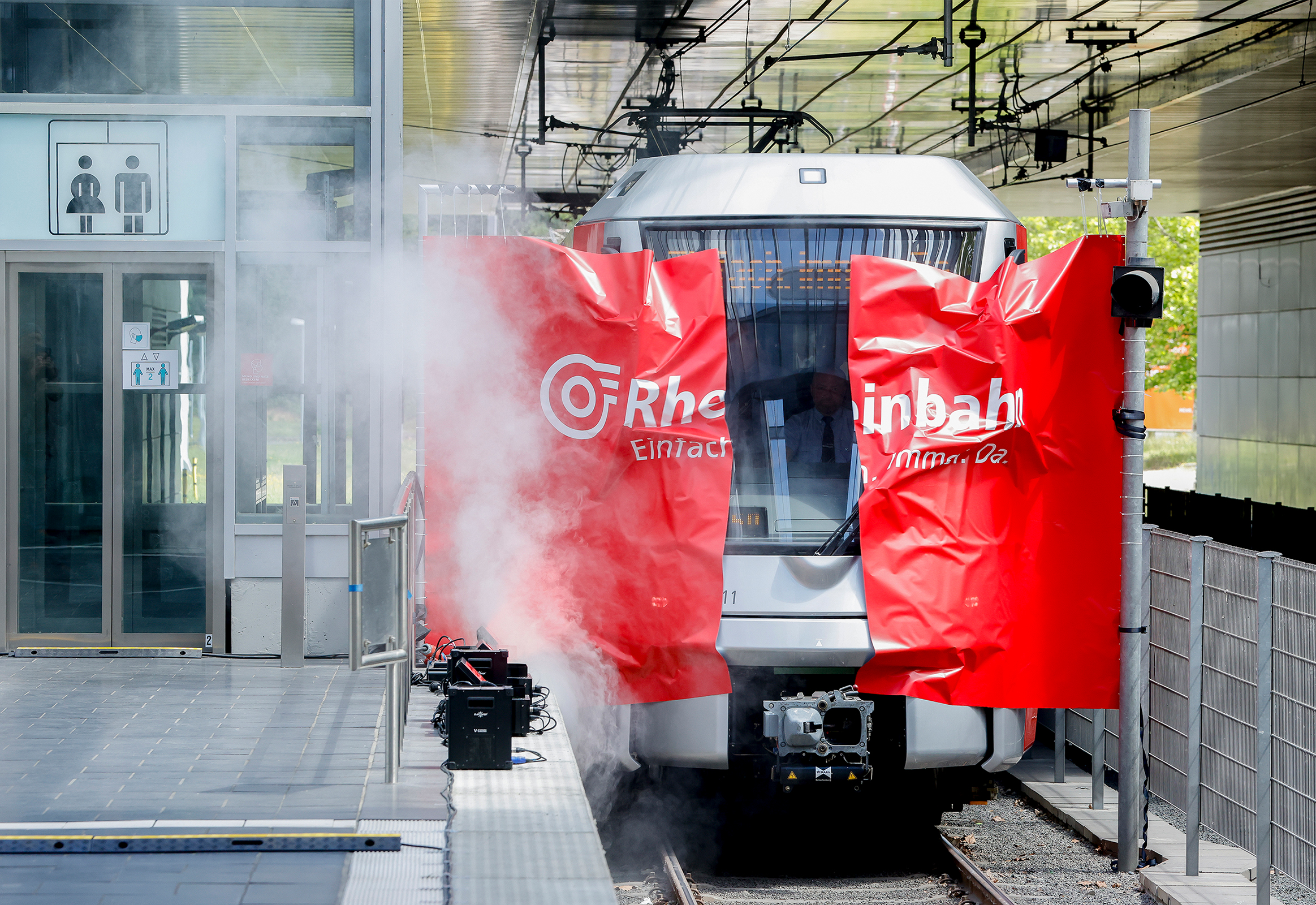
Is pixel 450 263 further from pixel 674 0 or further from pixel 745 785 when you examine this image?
→ pixel 674 0

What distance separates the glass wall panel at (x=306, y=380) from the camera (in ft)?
30.9

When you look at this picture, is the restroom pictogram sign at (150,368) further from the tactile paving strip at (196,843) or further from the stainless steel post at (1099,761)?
the stainless steel post at (1099,761)

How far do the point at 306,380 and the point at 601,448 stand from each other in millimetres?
3148

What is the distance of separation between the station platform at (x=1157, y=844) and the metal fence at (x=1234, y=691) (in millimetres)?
191

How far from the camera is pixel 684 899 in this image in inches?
262

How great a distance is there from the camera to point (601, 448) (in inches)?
282

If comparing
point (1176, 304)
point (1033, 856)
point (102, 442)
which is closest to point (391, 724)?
point (1033, 856)

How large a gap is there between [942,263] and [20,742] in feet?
17.5

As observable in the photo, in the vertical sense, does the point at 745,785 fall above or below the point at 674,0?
below

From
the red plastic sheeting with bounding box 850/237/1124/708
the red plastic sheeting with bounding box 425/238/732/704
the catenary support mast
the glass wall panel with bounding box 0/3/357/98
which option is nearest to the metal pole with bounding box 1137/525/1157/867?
the catenary support mast

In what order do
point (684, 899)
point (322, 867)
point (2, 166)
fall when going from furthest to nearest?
point (2, 166)
point (684, 899)
point (322, 867)

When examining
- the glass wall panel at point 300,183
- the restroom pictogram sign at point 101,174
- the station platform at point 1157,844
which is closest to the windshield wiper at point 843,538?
the station platform at point 1157,844

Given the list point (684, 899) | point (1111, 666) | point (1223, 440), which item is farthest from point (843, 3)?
point (1223, 440)

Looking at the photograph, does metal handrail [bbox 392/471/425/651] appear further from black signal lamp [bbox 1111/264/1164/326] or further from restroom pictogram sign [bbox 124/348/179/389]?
black signal lamp [bbox 1111/264/1164/326]
